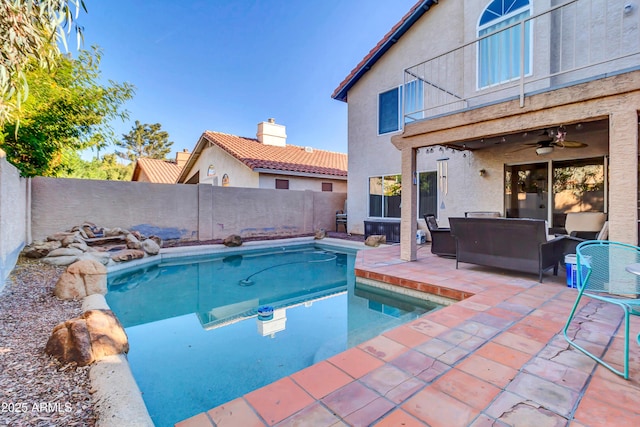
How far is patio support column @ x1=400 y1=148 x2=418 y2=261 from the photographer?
6.34 m

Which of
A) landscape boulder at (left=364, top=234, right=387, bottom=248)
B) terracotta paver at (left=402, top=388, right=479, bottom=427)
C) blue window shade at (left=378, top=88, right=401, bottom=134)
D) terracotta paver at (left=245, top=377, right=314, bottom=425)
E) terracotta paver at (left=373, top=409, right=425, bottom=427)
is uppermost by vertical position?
blue window shade at (left=378, top=88, right=401, bottom=134)

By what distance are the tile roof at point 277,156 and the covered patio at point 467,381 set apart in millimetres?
11875

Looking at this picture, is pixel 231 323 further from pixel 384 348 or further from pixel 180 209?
pixel 180 209

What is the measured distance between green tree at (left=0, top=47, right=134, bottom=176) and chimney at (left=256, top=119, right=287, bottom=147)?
34.3 ft

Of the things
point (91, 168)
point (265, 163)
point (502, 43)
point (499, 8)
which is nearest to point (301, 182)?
point (265, 163)

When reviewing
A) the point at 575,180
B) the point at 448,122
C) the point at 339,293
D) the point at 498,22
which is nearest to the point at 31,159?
the point at 339,293

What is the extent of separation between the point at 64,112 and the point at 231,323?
6465 mm

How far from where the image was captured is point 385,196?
11.2 m

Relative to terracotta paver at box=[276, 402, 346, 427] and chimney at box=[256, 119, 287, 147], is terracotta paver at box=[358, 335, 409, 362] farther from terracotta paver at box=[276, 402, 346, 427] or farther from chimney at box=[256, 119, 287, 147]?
chimney at box=[256, 119, 287, 147]

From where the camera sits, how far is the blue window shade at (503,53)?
298 inches

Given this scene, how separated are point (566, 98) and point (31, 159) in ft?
36.1

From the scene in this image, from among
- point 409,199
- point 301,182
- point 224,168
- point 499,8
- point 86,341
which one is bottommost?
point 86,341

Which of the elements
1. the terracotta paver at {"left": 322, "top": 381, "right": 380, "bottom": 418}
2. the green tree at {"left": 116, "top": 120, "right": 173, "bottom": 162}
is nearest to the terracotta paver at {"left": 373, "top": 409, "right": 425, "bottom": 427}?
the terracotta paver at {"left": 322, "top": 381, "right": 380, "bottom": 418}

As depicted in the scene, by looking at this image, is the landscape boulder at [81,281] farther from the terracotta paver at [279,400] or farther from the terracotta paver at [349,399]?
the terracotta paver at [349,399]
